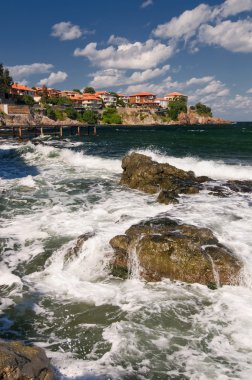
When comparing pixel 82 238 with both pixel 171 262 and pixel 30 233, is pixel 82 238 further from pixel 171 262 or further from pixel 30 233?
pixel 171 262

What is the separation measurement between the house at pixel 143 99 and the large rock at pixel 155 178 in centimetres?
16765

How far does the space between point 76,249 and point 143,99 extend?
189 metres

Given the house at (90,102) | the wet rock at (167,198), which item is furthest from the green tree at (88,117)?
the wet rock at (167,198)

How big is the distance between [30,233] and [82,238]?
9.95 feet

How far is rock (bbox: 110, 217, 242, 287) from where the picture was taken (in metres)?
11.2

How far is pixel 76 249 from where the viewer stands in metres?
13.1

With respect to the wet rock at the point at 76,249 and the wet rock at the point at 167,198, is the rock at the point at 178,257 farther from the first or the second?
the wet rock at the point at 167,198

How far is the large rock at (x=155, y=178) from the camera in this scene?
22750 mm

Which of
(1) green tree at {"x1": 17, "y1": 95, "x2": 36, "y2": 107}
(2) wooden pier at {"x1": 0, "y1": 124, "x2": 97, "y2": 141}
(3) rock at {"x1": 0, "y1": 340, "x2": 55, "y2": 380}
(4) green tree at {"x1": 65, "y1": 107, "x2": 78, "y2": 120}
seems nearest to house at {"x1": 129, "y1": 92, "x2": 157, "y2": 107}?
(4) green tree at {"x1": 65, "y1": 107, "x2": 78, "y2": 120}

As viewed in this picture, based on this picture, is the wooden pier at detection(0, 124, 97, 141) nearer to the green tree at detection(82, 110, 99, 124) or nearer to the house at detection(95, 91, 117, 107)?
the green tree at detection(82, 110, 99, 124)

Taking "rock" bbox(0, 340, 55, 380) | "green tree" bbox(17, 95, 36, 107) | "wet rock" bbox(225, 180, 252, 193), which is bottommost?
"rock" bbox(0, 340, 55, 380)

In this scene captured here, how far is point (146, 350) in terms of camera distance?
800 centimetres

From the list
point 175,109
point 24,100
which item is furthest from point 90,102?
point 175,109

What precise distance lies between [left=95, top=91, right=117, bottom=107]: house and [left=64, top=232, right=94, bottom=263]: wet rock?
165378mm
